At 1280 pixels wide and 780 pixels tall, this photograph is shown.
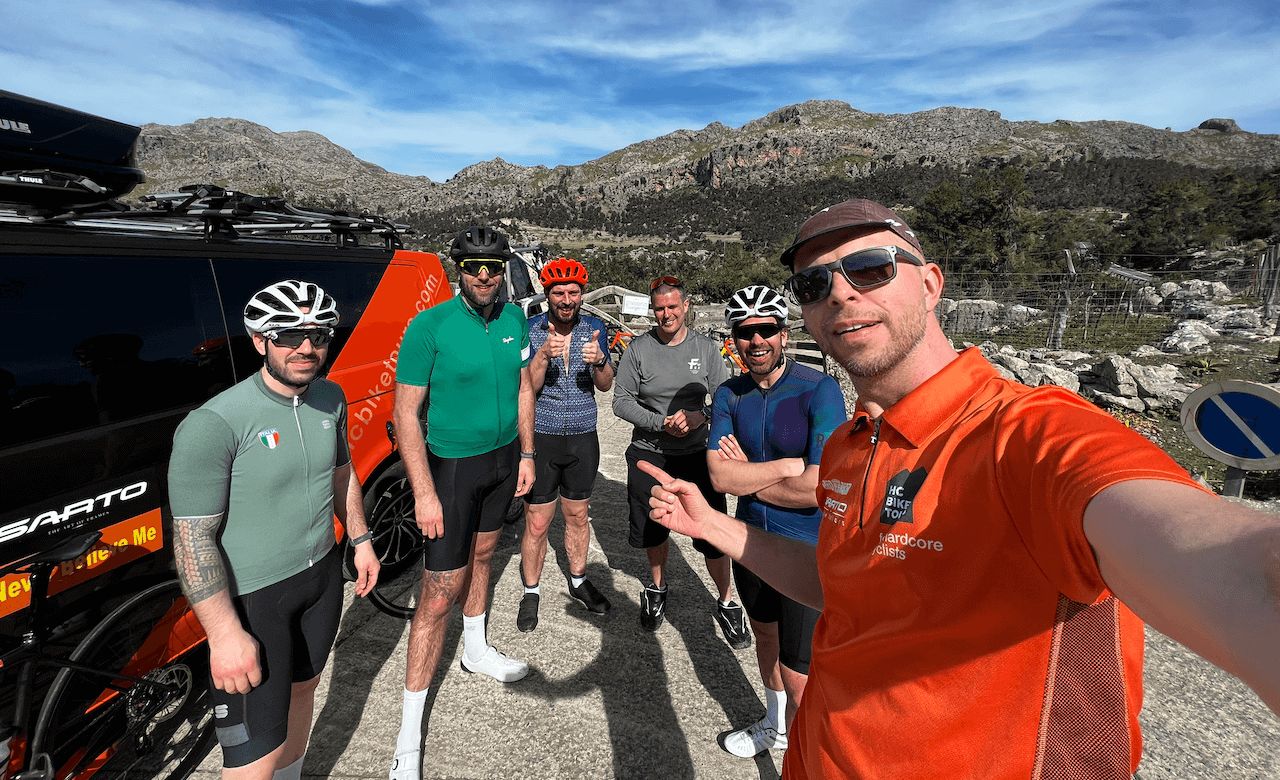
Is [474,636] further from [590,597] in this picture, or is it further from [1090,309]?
[1090,309]

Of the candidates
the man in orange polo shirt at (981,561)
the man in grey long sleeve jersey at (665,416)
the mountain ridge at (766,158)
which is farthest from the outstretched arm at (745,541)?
the mountain ridge at (766,158)

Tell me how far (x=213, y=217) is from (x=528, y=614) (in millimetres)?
2990

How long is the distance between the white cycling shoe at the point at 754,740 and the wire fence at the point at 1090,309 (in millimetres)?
14400

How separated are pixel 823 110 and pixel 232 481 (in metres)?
191

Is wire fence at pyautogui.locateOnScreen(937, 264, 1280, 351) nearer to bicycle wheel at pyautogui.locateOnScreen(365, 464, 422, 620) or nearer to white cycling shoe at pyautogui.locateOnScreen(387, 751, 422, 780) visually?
bicycle wheel at pyautogui.locateOnScreen(365, 464, 422, 620)

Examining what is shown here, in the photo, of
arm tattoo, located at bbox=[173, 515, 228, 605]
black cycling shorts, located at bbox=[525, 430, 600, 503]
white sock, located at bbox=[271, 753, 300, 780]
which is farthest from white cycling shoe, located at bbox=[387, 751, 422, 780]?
black cycling shorts, located at bbox=[525, 430, 600, 503]

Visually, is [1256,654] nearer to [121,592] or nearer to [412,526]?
[121,592]

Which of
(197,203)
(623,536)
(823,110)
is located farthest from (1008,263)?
(823,110)

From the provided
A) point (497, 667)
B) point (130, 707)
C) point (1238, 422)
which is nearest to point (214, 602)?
point (130, 707)

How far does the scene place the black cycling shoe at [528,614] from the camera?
3.58 metres

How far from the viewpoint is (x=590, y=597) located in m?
3.83

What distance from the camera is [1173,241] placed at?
31328 millimetres

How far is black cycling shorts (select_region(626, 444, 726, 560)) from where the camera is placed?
3559 millimetres

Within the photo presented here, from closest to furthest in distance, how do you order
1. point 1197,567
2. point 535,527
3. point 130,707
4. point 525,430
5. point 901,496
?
point 1197,567
point 901,496
point 130,707
point 525,430
point 535,527
